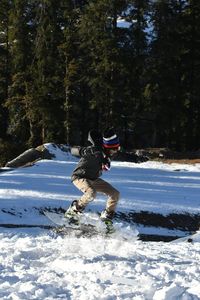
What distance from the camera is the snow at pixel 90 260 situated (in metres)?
5.93

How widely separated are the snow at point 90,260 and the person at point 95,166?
687 mm

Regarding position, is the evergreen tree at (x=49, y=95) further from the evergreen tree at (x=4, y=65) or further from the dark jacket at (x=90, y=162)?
the dark jacket at (x=90, y=162)

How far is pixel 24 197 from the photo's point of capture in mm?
14859

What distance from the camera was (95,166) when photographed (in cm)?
913

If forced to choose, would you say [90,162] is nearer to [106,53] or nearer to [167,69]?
[106,53]

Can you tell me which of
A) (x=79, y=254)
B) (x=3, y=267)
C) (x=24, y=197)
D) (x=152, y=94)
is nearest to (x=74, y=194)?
(x=24, y=197)

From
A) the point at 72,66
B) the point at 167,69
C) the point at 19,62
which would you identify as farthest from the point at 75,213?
the point at 19,62

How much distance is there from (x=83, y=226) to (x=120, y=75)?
29.7 metres

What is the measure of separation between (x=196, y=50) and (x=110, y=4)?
7.75 m

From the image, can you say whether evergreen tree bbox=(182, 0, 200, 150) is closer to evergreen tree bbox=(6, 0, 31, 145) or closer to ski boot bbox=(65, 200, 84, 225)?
evergreen tree bbox=(6, 0, 31, 145)

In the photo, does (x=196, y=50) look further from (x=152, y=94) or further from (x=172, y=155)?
(x=172, y=155)

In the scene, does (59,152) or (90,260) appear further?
(59,152)

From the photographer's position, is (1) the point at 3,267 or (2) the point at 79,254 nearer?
(1) the point at 3,267

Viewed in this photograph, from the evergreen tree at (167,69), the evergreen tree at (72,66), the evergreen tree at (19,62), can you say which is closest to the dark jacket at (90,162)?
the evergreen tree at (167,69)
